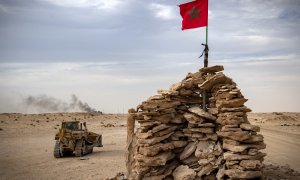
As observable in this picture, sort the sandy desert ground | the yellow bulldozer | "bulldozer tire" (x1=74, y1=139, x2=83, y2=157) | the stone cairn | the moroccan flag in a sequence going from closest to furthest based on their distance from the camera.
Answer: the stone cairn < the moroccan flag < the sandy desert ground < the yellow bulldozer < "bulldozer tire" (x1=74, y1=139, x2=83, y2=157)

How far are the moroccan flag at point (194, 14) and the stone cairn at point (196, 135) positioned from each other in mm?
2304

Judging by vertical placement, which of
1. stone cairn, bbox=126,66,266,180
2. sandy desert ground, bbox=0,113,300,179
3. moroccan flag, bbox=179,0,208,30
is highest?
moroccan flag, bbox=179,0,208,30

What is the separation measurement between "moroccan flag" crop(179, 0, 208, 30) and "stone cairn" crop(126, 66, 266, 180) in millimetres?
2304

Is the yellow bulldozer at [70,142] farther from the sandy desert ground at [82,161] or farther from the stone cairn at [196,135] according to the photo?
the stone cairn at [196,135]

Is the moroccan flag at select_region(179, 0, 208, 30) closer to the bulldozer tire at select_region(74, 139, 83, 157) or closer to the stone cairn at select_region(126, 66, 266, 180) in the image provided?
the stone cairn at select_region(126, 66, 266, 180)

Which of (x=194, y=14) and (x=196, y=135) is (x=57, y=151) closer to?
(x=196, y=135)

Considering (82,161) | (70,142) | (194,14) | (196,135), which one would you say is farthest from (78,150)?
(194,14)

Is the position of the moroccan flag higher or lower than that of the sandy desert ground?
higher

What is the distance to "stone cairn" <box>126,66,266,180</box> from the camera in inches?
522

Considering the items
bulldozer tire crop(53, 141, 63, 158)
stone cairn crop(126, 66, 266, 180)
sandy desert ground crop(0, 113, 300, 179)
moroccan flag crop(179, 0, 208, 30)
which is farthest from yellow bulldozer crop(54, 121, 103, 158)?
moroccan flag crop(179, 0, 208, 30)

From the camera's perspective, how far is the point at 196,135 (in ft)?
49.9

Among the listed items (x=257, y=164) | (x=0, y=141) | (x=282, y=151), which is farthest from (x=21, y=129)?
(x=257, y=164)

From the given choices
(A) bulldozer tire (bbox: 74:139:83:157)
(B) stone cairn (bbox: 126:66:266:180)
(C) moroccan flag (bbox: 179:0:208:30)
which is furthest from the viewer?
(A) bulldozer tire (bbox: 74:139:83:157)

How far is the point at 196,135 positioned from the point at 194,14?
5.84 meters
